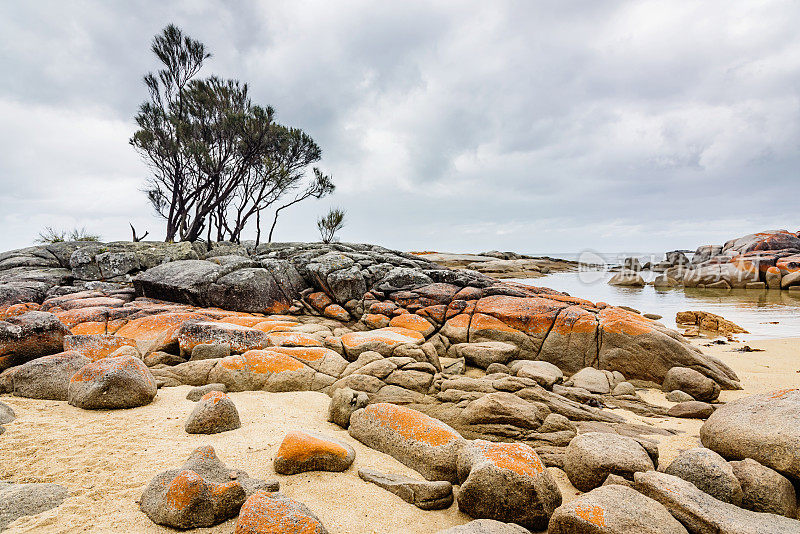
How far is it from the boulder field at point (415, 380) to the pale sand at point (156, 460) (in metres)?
0.15

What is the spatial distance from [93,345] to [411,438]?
6.12 m

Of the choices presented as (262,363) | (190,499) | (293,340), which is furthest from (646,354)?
(190,499)

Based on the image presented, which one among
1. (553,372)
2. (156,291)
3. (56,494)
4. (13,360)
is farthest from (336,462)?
(156,291)

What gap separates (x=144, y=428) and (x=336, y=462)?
2.35 metres

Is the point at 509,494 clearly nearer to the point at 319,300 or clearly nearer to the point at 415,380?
the point at 415,380

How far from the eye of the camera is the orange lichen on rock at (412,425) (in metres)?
3.99

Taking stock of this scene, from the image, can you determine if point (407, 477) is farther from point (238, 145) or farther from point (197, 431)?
point (238, 145)

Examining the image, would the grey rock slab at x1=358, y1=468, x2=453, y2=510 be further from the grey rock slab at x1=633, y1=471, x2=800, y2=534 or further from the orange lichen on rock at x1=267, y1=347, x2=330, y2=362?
the orange lichen on rock at x1=267, y1=347, x2=330, y2=362

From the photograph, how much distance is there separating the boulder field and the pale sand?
15 centimetres

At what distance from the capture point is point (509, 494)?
3178mm

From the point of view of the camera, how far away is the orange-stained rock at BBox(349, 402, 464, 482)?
3.81m

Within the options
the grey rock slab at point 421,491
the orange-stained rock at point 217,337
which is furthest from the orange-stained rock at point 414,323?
the grey rock slab at point 421,491

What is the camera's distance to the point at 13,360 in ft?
19.1

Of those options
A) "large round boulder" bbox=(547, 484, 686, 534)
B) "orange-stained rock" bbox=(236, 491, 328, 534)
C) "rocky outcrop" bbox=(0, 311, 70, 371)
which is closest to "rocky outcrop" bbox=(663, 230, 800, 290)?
"large round boulder" bbox=(547, 484, 686, 534)
